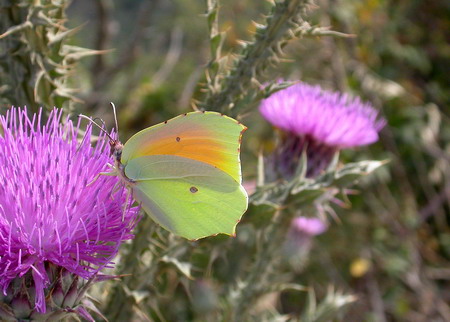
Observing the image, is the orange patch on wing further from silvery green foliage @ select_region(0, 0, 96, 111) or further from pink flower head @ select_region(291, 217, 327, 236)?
pink flower head @ select_region(291, 217, 327, 236)

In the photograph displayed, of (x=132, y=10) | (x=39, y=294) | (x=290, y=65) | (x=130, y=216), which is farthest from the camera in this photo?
(x=132, y=10)

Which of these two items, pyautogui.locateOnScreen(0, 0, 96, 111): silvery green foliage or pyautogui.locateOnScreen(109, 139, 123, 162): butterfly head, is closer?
pyautogui.locateOnScreen(109, 139, 123, 162): butterfly head

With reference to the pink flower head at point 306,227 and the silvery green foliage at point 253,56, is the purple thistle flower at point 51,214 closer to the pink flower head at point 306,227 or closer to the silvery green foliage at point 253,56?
the silvery green foliage at point 253,56

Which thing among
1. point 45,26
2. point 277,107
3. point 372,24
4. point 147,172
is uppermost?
point 45,26

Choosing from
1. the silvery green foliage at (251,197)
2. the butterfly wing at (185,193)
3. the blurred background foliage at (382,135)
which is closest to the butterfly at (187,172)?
the butterfly wing at (185,193)

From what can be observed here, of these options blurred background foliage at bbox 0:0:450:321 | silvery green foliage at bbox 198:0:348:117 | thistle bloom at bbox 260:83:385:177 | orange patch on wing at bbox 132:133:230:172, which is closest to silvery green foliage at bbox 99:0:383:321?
silvery green foliage at bbox 198:0:348:117

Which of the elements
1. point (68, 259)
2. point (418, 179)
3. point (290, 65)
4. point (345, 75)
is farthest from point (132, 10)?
point (68, 259)

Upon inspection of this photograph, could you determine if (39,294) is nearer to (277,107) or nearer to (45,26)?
(45,26)

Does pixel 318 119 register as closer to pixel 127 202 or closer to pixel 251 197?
pixel 251 197
